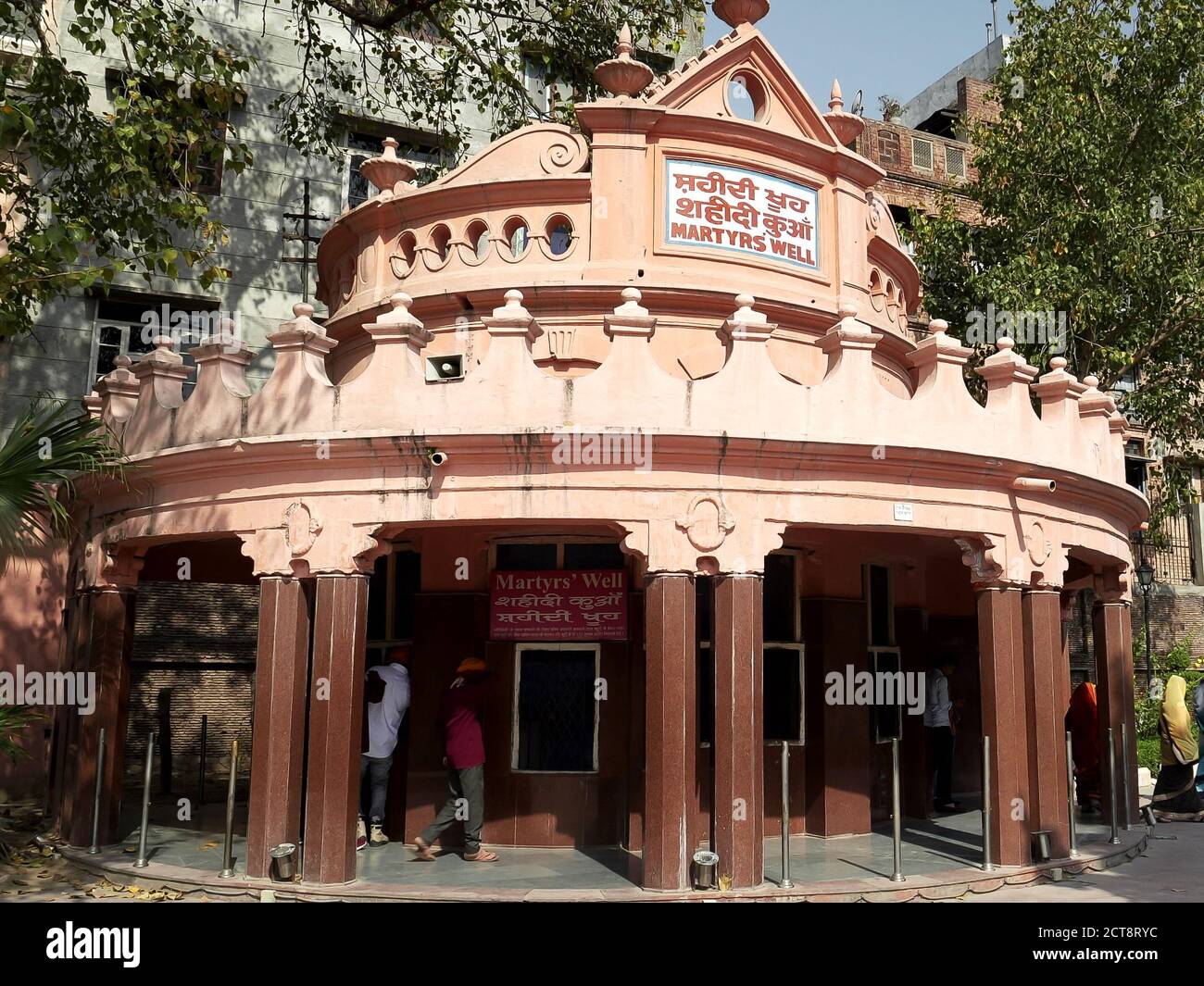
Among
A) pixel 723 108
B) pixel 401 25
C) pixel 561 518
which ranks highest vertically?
pixel 401 25

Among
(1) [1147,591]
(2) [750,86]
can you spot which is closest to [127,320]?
(2) [750,86]

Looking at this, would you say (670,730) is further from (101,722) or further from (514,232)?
(101,722)

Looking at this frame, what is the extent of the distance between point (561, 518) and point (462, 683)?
232 cm

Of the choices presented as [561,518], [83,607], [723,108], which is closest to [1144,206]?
[723,108]

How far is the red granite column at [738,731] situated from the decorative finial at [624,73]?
5663 mm

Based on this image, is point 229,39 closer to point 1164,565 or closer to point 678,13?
point 678,13

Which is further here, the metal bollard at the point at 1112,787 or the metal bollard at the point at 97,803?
the metal bollard at the point at 1112,787

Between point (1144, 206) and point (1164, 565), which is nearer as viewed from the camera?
point (1144, 206)

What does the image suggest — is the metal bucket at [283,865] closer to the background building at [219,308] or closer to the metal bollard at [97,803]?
the metal bollard at [97,803]

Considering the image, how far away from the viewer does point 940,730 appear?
1497cm

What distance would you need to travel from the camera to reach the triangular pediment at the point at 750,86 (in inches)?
497

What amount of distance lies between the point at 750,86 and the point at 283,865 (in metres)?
9.49

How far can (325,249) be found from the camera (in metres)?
14.8

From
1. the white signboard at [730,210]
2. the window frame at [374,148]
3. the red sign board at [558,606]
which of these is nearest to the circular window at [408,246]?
the white signboard at [730,210]
